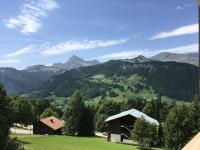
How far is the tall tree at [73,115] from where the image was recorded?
111688 mm

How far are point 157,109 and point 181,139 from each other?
9374cm

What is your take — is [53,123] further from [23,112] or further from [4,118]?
[4,118]

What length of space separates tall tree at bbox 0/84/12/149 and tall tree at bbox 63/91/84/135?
6817cm

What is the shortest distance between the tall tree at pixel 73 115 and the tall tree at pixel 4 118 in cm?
6817

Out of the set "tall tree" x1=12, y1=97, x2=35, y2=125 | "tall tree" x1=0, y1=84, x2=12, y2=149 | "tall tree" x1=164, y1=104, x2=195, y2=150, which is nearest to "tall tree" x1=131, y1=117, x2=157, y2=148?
"tall tree" x1=164, y1=104, x2=195, y2=150

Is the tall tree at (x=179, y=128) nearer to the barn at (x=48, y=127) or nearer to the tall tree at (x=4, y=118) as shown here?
the tall tree at (x=4, y=118)

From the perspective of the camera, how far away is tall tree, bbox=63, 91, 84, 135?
112 m

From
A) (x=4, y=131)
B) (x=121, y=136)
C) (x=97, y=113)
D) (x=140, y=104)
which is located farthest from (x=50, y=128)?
(x=4, y=131)

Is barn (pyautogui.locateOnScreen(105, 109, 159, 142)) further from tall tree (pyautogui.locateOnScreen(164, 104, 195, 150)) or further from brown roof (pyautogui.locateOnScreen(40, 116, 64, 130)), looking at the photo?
tall tree (pyautogui.locateOnScreen(164, 104, 195, 150))

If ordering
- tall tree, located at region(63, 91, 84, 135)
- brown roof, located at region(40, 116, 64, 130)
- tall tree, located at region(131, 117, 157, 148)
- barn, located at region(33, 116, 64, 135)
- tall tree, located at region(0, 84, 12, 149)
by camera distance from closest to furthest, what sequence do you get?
tall tree, located at region(0, 84, 12, 149) → tall tree, located at region(131, 117, 157, 148) → tall tree, located at region(63, 91, 84, 135) → brown roof, located at region(40, 116, 64, 130) → barn, located at region(33, 116, 64, 135)

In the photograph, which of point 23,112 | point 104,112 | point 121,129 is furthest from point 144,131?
point 104,112

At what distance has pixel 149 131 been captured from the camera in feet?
288

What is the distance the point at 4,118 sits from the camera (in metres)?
41.2

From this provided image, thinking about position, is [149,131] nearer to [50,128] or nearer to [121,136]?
[121,136]
